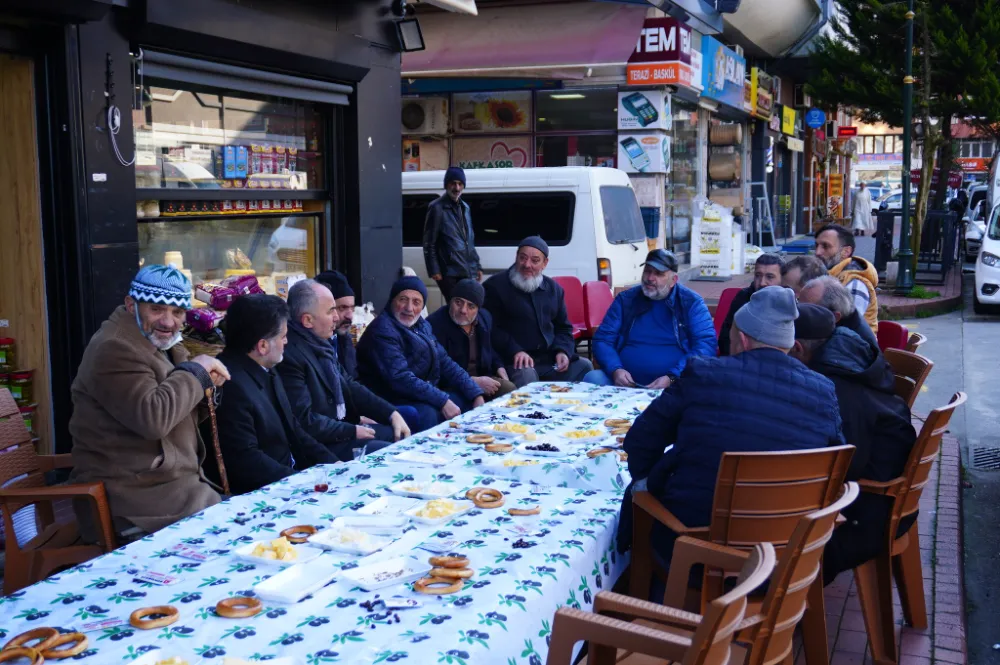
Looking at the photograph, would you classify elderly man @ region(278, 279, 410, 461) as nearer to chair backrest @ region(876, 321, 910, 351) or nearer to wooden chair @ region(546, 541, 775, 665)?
wooden chair @ region(546, 541, 775, 665)

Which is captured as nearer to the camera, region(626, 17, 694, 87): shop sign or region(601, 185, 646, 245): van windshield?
region(601, 185, 646, 245): van windshield

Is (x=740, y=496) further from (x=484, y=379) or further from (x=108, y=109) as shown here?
(x=108, y=109)

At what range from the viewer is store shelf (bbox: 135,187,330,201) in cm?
704

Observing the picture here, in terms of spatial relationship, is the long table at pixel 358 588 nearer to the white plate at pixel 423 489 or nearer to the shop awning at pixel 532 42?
the white plate at pixel 423 489

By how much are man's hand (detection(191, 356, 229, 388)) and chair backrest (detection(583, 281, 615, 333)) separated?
6043mm

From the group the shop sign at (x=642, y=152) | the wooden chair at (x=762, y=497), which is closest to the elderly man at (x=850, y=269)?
the wooden chair at (x=762, y=497)

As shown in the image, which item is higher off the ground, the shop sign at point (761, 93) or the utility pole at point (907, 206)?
the shop sign at point (761, 93)

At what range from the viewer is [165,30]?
22.1 feet

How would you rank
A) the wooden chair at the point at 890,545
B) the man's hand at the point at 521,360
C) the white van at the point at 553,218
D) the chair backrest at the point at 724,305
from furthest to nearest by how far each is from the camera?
the white van at the point at 553,218, the chair backrest at the point at 724,305, the man's hand at the point at 521,360, the wooden chair at the point at 890,545

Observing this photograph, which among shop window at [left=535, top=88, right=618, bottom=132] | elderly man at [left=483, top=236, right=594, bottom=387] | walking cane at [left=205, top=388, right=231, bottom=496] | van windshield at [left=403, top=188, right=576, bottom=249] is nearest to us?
walking cane at [left=205, top=388, right=231, bottom=496]

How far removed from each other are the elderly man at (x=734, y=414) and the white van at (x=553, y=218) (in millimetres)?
7787

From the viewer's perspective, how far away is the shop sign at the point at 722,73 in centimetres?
2052

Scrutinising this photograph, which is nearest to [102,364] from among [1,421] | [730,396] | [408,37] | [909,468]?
[1,421]

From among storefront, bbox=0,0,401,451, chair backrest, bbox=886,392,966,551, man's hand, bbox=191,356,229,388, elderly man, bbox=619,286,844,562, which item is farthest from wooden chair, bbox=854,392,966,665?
storefront, bbox=0,0,401,451
